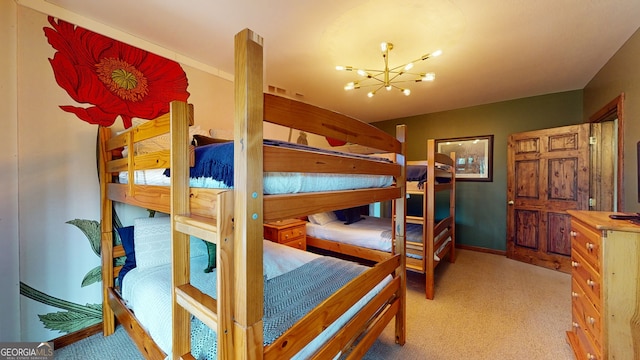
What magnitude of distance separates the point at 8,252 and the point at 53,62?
1382 millimetres

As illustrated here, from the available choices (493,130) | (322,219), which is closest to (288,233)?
(322,219)

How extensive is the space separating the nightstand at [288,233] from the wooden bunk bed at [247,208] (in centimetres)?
140

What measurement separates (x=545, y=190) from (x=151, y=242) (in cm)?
475

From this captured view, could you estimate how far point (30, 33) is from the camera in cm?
165

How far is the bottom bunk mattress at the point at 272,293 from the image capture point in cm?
104

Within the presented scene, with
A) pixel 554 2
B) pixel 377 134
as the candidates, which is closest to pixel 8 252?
pixel 377 134

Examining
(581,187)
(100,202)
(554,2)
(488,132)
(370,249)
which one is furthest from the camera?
(488,132)

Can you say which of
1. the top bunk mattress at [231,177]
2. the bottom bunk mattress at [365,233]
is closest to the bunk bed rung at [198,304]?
the top bunk mattress at [231,177]

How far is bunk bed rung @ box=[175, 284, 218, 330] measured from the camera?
763 millimetres

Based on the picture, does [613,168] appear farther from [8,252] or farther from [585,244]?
[8,252]

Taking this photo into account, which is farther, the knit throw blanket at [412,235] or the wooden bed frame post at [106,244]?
the knit throw blanket at [412,235]

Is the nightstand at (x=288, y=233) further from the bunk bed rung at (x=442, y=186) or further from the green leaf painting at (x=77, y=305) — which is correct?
the bunk bed rung at (x=442, y=186)

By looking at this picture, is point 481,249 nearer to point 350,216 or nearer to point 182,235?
point 350,216

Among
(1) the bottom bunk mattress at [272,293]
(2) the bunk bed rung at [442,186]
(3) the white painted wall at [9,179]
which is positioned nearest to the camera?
(1) the bottom bunk mattress at [272,293]
